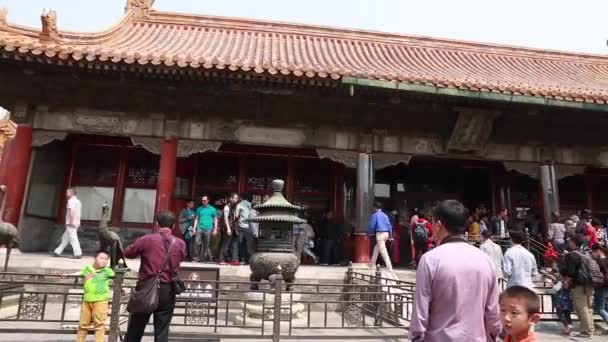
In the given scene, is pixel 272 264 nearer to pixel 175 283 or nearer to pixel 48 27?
pixel 175 283

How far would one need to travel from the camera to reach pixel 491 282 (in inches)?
96.2

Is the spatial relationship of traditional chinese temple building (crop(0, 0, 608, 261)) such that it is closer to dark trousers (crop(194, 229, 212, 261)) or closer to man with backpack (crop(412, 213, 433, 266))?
dark trousers (crop(194, 229, 212, 261))

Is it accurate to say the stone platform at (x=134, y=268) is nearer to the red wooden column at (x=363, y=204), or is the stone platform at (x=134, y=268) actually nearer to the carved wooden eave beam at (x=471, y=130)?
the red wooden column at (x=363, y=204)

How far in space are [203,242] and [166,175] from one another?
61.4 inches

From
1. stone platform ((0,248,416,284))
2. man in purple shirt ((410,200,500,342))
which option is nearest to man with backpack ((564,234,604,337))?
stone platform ((0,248,416,284))

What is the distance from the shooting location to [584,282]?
20.6 ft

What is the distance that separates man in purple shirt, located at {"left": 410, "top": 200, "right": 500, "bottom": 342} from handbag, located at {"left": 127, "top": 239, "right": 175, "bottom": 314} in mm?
2552

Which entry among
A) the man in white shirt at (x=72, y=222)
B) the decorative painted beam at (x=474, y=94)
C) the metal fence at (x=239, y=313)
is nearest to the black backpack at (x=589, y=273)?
the metal fence at (x=239, y=313)

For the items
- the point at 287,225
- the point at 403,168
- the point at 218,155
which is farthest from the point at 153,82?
the point at 403,168

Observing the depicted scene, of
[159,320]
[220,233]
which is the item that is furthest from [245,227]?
[159,320]

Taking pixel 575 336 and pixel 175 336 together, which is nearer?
pixel 175 336

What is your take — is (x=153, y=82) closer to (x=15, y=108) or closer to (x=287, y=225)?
(x=15, y=108)

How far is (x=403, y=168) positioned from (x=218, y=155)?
4.91m

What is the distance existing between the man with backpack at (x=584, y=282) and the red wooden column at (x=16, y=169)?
9.60m
